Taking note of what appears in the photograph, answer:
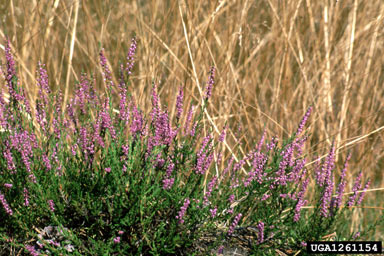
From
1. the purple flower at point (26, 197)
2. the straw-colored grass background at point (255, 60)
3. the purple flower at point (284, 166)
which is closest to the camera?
the purple flower at point (26, 197)

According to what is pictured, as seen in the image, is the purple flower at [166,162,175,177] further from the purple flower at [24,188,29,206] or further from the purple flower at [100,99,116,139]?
the purple flower at [24,188,29,206]

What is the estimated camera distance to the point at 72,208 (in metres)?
2.01

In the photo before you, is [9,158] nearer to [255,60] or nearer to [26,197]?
[26,197]

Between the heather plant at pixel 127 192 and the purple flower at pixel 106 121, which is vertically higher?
the purple flower at pixel 106 121

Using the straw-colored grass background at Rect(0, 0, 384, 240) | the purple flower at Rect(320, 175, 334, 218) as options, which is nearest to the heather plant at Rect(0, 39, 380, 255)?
the purple flower at Rect(320, 175, 334, 218)

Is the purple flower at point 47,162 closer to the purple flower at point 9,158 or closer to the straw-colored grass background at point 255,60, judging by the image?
the purple flower at point 9,158

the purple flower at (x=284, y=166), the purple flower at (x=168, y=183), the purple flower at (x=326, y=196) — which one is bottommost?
the purple flower at (x=326, y=196)

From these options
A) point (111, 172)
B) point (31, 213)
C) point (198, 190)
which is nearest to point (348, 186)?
point (198, 190)

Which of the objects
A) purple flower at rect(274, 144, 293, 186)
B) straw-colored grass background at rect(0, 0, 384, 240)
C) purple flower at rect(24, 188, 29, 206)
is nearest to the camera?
purple flower at rect(24, 188, 29, 206)

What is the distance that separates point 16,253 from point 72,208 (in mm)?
303

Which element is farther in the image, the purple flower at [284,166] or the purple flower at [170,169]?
the purple flower at [284,166]

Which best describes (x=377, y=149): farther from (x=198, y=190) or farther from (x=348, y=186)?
(x=198, y=190)

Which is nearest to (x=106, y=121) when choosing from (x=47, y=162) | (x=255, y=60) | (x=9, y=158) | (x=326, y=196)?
(x=47, y=162)

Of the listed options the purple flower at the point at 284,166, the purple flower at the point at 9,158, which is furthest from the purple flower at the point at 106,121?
the purple flower at the point at 284,166
